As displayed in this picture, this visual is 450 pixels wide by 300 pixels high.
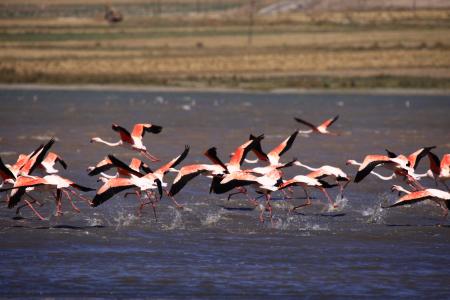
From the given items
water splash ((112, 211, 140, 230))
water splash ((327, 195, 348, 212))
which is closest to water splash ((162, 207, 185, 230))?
water splash ((112, 211, 140, 230))

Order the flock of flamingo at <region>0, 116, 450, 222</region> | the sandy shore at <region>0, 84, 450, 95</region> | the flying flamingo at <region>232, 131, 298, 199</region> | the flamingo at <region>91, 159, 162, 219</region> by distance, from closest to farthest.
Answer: the flamingo at <region>91, 159, 162, 219</region> → the flock of flamingo at <region>0, 116, 450, 222</region> → the flying flamingo at <region>232, 131, 298, 199</region> → the sandy shore at <region>0, 84, 450, 95</region>

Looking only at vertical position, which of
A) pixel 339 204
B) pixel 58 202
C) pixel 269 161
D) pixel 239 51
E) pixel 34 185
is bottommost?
pixel 239 51

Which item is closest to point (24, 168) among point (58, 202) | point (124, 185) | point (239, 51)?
point (58, 202)

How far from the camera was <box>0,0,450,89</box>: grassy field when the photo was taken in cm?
→ 4697

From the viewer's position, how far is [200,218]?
15.0 meters

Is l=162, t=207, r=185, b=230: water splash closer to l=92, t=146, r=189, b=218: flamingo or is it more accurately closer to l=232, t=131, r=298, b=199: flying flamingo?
l=92, t=146, r=189, b=218: flamingo

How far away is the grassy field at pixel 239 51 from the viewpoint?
154 feet

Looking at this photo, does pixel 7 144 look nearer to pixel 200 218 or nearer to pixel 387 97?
pixel 200 218

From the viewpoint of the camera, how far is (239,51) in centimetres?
5922

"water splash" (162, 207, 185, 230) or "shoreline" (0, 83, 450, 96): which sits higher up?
"water splash" (162, 207, 185, 230)

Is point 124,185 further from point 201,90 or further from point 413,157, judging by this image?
point 201,90

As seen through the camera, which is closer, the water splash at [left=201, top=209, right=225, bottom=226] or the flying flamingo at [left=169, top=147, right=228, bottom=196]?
the water splash at [left=201, top=209, right=225, bottom=226]

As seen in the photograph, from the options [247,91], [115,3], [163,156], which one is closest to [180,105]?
[247,91]

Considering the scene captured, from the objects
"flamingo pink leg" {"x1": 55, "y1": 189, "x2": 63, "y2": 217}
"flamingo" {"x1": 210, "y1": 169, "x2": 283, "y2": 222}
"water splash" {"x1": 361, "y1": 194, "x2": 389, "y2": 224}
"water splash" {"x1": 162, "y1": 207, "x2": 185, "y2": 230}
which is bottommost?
"water splash" {"x1": 361, "y1": 194, "x2": 389, "y2": 224}
